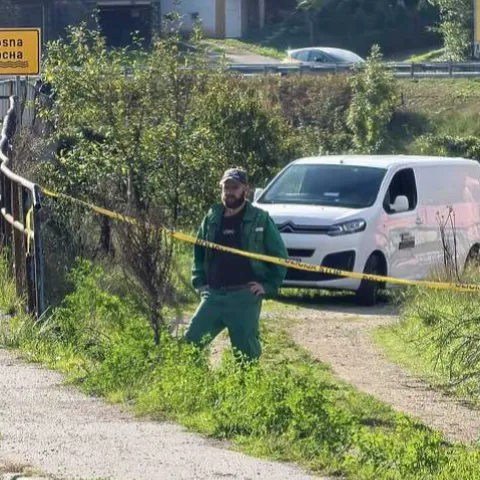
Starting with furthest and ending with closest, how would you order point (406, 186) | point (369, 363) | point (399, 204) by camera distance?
point (406, 186)
point (399, 204)
point (369, 363)

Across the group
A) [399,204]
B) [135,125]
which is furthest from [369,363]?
[135,125]

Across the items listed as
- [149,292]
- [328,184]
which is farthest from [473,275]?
[149,292]

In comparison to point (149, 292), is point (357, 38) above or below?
above

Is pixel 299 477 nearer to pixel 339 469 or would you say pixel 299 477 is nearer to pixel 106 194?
pixel 339 469

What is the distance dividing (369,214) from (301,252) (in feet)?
3.29

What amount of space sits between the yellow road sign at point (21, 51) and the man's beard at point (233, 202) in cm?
863

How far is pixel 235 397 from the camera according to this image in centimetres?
828

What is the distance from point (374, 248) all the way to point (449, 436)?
8054mm

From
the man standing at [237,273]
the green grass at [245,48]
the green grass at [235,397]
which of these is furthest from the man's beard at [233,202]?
the green grass at [245,48]

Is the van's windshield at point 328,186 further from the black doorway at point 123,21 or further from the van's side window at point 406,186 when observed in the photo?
the black doorway at point 123,21

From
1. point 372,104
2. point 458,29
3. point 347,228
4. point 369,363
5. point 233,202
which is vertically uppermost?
point 458,29

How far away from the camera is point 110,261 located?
42.9 ft

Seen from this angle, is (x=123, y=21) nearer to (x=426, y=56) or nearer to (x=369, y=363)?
(x=426, y=56)

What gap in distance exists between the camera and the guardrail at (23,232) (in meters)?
11.1
